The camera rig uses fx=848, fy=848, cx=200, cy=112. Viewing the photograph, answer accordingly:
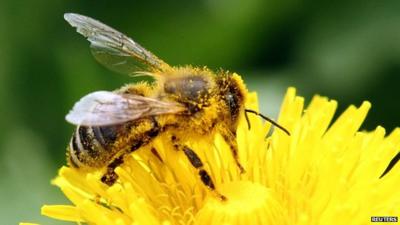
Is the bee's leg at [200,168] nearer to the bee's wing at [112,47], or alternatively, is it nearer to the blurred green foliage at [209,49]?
the bee's wing at [112,47]

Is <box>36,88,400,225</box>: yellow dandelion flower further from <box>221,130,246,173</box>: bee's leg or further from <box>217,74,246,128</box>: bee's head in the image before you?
<box>217,74,246,128</box>: bee's head

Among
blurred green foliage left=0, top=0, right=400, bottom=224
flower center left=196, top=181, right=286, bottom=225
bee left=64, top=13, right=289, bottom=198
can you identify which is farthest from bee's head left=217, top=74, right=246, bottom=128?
blurred green foliage left=0, top=0, right=400, bottom=224

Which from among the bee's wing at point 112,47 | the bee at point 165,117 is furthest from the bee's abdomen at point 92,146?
the bee's wing at point 112,47

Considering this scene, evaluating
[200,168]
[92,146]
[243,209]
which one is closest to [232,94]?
[200,168]

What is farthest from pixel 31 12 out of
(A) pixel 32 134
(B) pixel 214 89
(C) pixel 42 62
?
(B) pixel 214 89

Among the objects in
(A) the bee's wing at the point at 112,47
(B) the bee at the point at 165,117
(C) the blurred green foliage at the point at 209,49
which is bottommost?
(B) the bee at the point at 165,117

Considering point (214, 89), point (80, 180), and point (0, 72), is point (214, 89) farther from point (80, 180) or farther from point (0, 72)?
point (0, 72)
